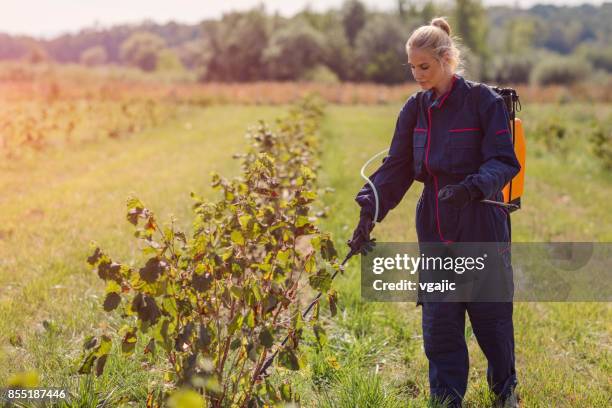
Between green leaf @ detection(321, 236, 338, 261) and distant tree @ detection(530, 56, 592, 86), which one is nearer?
green leaf @ detection(321, 236, 338, 261)

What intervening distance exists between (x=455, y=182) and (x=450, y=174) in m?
0.05

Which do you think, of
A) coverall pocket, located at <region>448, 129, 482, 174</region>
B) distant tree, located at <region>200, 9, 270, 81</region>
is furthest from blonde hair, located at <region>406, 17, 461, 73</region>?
distant tree, located at <region>200, 9, 270, 81</region>

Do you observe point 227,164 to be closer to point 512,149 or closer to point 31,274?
point 31,274

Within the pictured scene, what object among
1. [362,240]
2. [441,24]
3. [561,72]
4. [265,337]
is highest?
[561,72]

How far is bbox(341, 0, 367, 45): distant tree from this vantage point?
188 ft

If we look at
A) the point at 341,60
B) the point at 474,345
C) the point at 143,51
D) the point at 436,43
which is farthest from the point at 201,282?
the point at 143,51

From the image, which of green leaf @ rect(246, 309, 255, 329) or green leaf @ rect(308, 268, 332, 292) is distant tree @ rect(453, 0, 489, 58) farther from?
green leaf @ rect(246, 309, 255, 329)

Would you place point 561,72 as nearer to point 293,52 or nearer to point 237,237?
point 293,52

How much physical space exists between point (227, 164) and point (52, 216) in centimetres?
462

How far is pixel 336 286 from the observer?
15.4 feet

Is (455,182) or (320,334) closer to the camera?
(320,334)

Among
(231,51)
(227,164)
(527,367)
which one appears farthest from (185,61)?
(527,367)

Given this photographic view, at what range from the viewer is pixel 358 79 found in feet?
167

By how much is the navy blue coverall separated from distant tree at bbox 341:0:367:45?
56.1 metres
